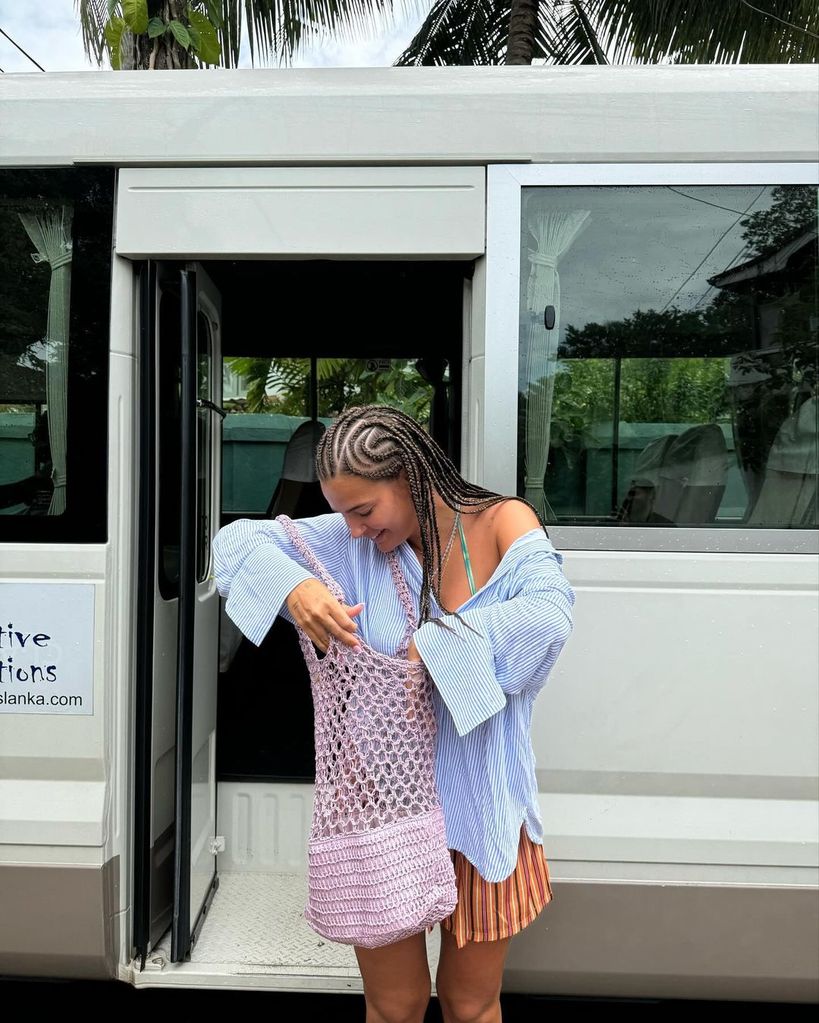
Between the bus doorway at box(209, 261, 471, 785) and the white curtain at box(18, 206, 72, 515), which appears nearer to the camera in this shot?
the white curtain at box(18, 206, 72, 515)

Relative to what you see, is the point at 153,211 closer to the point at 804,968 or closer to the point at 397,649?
the point at 397,649

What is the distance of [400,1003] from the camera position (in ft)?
6.05

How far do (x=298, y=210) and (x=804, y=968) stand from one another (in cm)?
249

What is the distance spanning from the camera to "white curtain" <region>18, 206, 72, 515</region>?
2.37 metres

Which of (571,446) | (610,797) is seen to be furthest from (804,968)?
(571,446)

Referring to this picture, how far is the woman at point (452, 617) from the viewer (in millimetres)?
1624

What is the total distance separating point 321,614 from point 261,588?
163mm

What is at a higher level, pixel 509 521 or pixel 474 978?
pixel 509 521

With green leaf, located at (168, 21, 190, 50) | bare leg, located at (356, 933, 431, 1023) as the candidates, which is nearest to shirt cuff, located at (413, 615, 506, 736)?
bare leg, located at (356, 933, 431, 1023)

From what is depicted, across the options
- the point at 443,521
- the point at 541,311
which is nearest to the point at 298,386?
the point at 541,311

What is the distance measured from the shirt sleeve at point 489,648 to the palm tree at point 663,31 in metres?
6.87

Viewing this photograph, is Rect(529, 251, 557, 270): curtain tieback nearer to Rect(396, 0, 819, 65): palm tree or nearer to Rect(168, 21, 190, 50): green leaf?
Rect(168, 21, 190, 50): green leaf

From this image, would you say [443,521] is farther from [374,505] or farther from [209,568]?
[209,568]

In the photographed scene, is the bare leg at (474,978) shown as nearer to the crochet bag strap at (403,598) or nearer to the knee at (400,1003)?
the knee at (400,1003)
